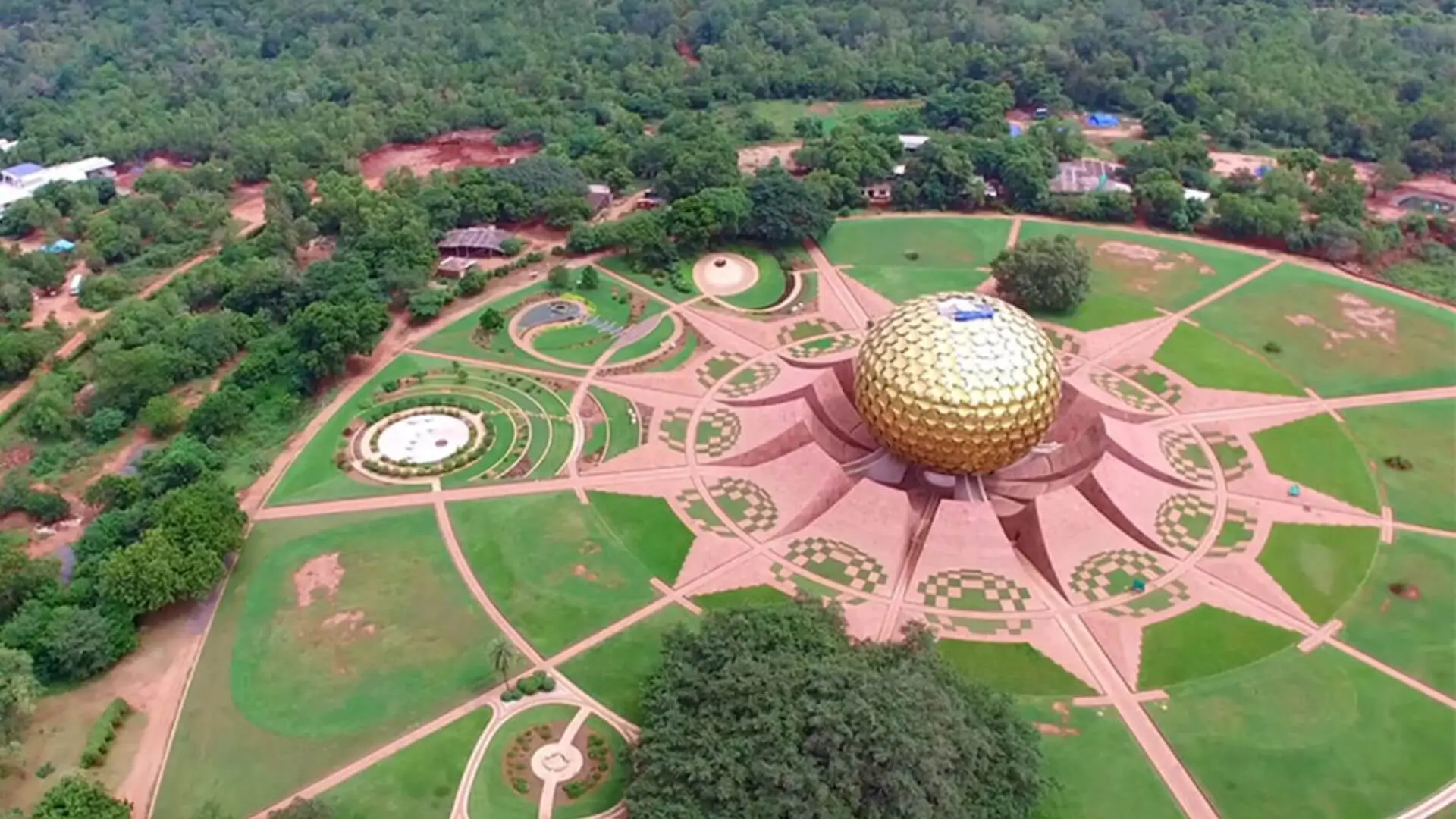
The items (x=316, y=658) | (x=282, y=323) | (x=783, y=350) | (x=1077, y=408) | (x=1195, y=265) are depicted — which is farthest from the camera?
(x=1195, y=265)

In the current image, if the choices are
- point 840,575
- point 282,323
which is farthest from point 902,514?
point 282,323

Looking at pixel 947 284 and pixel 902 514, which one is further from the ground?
pixel 902 514

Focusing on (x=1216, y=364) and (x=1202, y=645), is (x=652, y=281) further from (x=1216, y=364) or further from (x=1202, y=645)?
(x=1202, y=645)

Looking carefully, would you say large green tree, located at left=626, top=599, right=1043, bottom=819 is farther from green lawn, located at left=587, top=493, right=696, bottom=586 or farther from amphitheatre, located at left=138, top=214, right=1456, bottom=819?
green lawn, located at left=587, top=493, right=696, bottom=586

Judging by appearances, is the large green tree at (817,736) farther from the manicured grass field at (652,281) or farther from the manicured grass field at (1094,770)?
the manicured grass field at (652,281)

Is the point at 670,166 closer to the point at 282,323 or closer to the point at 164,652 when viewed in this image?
the point at 282,323

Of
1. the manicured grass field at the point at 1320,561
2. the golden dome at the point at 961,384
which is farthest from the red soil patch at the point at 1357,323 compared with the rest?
the golden dome at the point at 961,384

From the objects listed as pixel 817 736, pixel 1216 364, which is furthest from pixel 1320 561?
pixel 817 736
